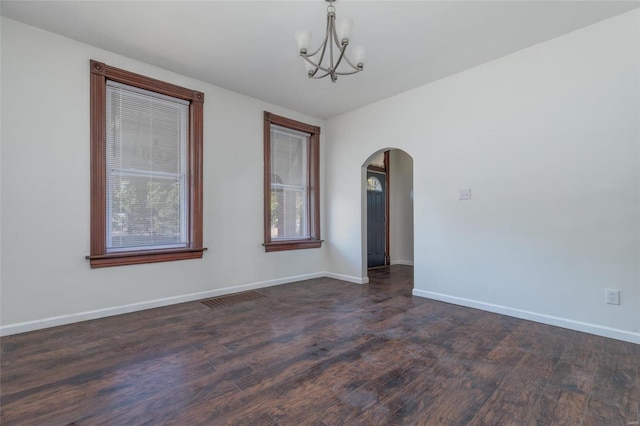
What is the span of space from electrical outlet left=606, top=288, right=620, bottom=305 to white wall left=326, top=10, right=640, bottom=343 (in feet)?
0.14

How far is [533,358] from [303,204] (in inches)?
146

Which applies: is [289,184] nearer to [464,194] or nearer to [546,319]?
[464,194]

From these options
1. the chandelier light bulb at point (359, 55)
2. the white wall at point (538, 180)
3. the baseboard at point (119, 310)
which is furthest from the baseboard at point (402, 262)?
the chandelier light bulb at point (359, 55)

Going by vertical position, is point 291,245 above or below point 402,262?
above

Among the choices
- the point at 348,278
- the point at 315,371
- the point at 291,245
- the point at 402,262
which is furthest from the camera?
the point at 402,262

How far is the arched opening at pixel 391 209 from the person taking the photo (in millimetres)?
6285

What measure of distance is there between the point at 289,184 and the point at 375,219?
2.30m

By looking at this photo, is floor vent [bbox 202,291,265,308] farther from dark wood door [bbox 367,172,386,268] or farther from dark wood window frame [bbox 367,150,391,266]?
dark wood window frame [bbox 367,150,391,266]

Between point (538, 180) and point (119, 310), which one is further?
point (119, 310)

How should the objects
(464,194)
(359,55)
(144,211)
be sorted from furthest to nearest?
1. (464,194)
2. (144,211)
3. (359,55)

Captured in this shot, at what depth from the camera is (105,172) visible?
3104 mm

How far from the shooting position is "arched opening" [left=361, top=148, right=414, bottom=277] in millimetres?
6285

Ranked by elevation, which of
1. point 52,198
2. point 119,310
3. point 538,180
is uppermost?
point 538,180

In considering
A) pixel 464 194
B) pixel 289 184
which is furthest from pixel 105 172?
pixel 464 194
